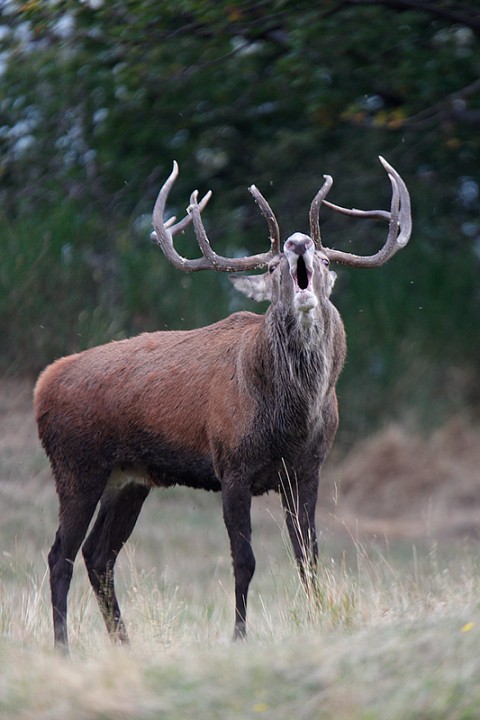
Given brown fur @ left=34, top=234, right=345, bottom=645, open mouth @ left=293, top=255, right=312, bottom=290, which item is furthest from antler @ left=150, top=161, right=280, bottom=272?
open mouth @ left=293, top=255, right=312, bottom=290

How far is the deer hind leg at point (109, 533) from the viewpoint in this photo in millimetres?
7512

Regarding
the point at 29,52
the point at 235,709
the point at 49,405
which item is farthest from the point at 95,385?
the point at 29,52

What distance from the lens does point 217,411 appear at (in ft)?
22.8

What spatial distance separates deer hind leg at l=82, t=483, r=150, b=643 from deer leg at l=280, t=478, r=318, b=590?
3.85 feet

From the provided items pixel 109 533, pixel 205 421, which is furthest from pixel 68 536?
pixel 205 421

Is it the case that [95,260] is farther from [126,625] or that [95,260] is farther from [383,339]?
[126,625]

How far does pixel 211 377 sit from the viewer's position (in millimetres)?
7160

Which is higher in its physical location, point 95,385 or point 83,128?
point 95,385

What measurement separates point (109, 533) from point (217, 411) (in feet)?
3.88

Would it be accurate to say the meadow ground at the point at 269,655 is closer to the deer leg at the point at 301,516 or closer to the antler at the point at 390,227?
the deer leg at the point at 301,516

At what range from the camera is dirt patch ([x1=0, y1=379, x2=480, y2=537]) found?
49.3 feet

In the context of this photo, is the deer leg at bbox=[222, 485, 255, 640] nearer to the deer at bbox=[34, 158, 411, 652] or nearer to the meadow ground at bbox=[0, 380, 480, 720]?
the deer at bbox=[34, 158, 411, 652]

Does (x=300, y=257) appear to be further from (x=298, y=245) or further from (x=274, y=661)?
(x=274, y=661)

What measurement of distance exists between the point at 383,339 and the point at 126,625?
31.8 ft
